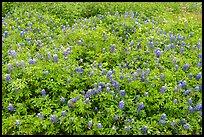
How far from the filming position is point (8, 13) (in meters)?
7.01

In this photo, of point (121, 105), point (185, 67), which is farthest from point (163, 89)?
point (185, 67)

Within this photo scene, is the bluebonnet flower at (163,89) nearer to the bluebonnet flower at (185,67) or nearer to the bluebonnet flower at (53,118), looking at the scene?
the bluebonnet flower at (185,67)

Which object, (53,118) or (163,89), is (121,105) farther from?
(53,118)

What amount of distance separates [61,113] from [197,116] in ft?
5.32

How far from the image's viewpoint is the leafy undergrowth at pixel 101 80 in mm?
4273

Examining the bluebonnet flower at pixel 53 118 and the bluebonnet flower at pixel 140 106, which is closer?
the bluebonnet flower at pixel 53 118

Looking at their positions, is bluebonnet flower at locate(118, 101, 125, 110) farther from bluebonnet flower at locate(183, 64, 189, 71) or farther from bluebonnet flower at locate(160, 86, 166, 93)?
bluebonnet flower at locate(183, 64, 189, 71)

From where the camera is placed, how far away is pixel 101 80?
464 cm

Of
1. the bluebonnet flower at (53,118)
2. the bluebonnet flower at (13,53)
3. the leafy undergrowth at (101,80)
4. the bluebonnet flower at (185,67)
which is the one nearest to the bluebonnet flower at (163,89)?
the leafy undergrowth at (101,80)

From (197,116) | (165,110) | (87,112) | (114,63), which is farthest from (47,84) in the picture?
(197,116)

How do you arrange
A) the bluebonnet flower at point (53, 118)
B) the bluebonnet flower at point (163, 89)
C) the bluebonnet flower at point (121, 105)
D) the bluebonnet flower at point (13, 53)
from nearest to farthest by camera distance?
the bluebonnet flower at point (53, 118), the bluebonnet flower at point (121, 105), the bluebonnet flower at point (163, 89), the bluebonnet flower at point (13, 53)

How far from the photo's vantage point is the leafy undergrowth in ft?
14.0

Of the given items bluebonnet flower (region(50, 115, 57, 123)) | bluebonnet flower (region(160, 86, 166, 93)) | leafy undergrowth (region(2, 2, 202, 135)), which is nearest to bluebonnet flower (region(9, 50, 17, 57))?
leafy undergrowth (region(2, 2, 202, 135))

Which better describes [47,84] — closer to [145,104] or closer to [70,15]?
[145,104]
